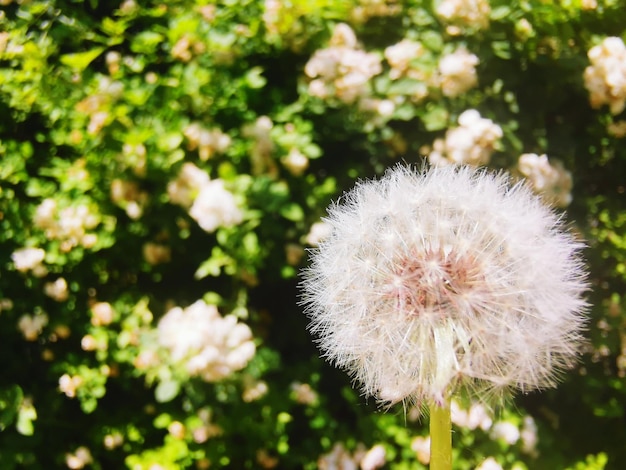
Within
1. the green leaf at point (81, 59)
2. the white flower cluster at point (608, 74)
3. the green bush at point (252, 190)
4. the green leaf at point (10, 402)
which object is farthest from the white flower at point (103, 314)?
the white flower cluster at point (608, 74)

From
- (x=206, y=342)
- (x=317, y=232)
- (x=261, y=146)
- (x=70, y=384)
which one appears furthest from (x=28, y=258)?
(x=317, y=232)

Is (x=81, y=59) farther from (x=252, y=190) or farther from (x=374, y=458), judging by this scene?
(x=374, y=458)

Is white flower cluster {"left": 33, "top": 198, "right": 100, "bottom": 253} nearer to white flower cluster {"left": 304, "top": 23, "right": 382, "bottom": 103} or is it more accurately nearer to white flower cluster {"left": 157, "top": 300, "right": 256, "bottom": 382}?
white flower cluster {"left": 157, "top": 300, "right": 256, "bottom": 382}

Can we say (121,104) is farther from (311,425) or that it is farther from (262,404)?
(311,425)

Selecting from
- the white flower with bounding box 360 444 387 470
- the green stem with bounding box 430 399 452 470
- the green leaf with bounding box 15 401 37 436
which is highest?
the green stem with bounding box 430 399 452 470

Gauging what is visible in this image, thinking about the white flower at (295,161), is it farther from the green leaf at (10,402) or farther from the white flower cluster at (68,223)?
the green leaf at (10,402)

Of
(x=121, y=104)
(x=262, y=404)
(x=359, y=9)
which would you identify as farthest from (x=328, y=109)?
(x=262, y=404)

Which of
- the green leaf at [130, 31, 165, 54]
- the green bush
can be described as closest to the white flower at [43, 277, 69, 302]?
the green bush
